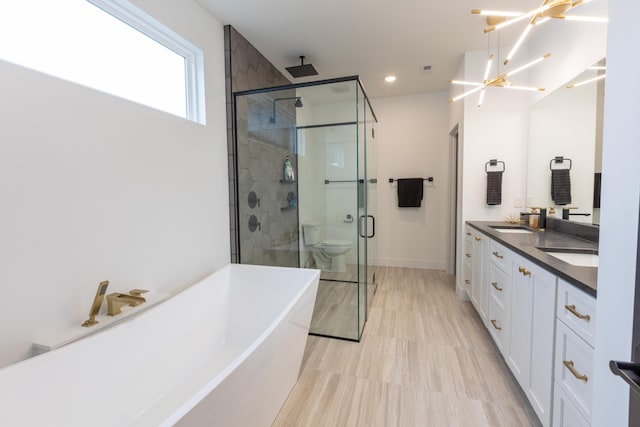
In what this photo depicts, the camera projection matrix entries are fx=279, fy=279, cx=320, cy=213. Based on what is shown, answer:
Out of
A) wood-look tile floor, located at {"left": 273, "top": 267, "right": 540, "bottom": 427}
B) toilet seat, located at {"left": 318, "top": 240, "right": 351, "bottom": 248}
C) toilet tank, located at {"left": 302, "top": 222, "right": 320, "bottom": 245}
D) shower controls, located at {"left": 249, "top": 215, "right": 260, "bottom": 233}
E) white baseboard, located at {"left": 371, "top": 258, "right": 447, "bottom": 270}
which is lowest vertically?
wood-look tile floor, located at {"left": 273, "top": 267, "right": 540, "bottom": 427}

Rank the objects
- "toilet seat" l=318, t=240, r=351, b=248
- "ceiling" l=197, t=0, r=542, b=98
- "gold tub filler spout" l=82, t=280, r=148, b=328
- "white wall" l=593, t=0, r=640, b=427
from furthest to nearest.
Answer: "toilet seat" l=318, t=240, r=351, b=248, "ceiling" l=197, t=0, r=542, b=98, "gold tub filler spout" l=82, t=280, r=148, b=328, "white wall" l=593, t=0, r=640, b=427

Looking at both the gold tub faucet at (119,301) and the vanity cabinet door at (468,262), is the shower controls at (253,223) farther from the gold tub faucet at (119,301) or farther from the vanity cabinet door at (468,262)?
the vanity cabinet door at (468,262)

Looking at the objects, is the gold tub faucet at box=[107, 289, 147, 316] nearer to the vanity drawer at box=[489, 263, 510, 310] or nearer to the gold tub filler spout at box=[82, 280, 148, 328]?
the gold tub filler spout at box=[82, 280, 148, 328]

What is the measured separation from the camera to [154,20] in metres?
1.83

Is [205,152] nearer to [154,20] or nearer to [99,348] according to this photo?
[154,20]

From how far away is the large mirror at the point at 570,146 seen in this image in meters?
2.02

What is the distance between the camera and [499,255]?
206cm

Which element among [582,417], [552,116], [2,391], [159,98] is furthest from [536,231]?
[2,391]

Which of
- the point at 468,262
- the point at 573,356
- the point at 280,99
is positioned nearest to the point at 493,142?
the point at 468,262

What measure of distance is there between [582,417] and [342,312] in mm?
1854

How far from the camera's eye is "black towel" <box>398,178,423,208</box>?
4422mm

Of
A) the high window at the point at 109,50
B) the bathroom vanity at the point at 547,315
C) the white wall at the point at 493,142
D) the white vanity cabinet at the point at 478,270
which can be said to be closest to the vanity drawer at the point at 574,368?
the bathroom vanity at the point at 547,315

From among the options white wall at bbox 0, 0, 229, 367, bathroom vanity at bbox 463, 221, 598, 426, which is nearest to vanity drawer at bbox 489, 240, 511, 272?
bathroom vanity at bbox 463, 221, 598, 426

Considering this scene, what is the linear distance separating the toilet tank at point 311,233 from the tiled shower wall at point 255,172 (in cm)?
10
